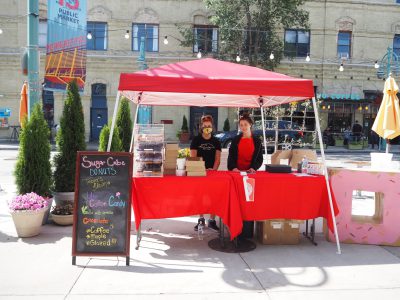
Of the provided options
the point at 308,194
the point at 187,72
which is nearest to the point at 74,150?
the point at 187,72

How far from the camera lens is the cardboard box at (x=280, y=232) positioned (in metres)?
5.99

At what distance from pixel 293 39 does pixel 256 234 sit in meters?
23.8

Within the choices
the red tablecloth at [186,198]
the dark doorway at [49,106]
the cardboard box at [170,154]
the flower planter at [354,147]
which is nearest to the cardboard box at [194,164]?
the red tablecloth at [186,198]

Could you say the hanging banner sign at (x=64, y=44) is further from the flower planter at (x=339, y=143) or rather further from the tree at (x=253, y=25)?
the flower planter at (x=339, y=143)

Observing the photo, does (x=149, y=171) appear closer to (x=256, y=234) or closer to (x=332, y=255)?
(x=256, y=234)

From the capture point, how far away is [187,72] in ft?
18.6

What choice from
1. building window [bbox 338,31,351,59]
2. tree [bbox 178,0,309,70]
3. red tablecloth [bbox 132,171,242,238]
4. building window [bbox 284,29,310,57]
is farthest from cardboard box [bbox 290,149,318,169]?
building window [bbox 338,31,351,59]

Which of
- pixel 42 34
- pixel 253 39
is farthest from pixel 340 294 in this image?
pixel 42 34

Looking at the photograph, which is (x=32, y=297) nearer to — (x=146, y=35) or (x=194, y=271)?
(x=194, y=271)

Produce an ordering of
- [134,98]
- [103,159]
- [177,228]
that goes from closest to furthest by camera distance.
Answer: [103,159]
[177,228]
[134,98]

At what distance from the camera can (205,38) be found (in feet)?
86.8

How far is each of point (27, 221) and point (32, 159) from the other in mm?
1122

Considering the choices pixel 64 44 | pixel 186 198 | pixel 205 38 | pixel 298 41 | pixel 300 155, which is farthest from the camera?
pixel 298 41

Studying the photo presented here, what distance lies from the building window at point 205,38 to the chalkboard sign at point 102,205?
22262 millimetres
